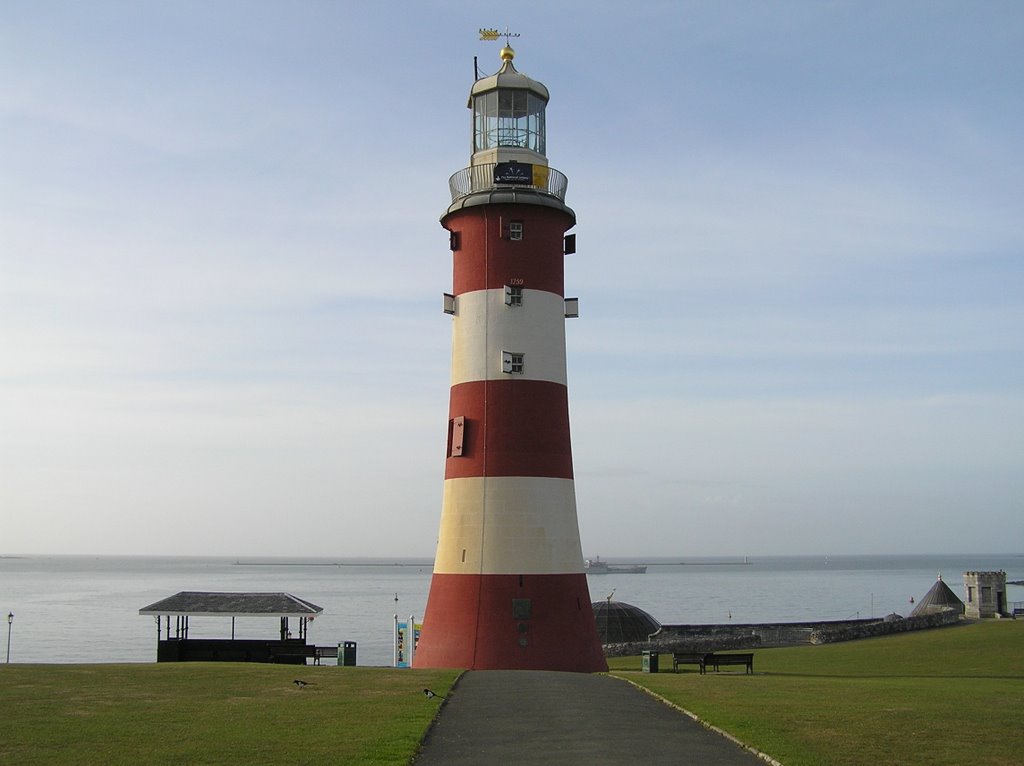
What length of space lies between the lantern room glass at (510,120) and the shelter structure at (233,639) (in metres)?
13.9

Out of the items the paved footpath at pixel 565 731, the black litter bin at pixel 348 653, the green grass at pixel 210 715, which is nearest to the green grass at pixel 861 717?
the paved footpath at pixel 565 731

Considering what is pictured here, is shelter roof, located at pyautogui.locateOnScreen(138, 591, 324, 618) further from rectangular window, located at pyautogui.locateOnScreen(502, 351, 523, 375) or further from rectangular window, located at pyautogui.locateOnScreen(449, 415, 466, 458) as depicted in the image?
rectangular window, located at pyautogui.locateOnScreen(502, 351, 523, 375)

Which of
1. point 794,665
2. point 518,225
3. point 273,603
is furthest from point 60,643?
point 518,225

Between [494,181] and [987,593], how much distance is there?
4378 cm

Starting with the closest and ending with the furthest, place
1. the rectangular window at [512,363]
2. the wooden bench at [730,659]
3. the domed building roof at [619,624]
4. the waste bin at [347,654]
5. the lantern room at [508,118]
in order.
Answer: the rectangular window at [512,363] < the lantern room at [508,118] < the wooden bench at [730,659] < the waste bin at [347,654] < the domed building roof at [619,624]

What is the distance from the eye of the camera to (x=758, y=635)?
147 feet

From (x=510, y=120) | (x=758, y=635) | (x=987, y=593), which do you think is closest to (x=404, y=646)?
(x=758, y=635)

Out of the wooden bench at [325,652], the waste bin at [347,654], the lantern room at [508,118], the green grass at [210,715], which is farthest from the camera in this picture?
the wooden bench at [325,652]

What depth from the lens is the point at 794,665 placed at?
30984 mm

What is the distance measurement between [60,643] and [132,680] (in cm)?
5561

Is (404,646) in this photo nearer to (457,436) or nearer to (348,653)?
(348,653)

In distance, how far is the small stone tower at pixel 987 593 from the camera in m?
53.6

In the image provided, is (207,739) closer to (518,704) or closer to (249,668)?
(518,704)

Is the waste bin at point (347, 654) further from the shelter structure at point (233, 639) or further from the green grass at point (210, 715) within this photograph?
the green grass at point (210, 715)
